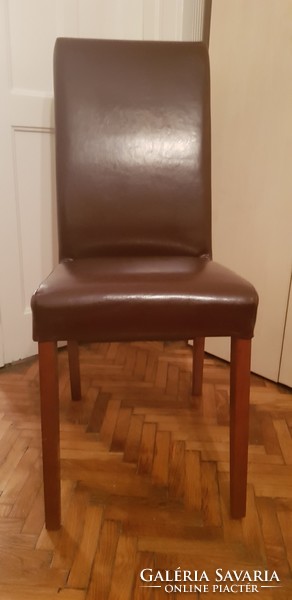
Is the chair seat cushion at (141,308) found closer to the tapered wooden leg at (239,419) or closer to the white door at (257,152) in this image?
the tapered wooden leg at (239,419)

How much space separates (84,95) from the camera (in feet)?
3.37

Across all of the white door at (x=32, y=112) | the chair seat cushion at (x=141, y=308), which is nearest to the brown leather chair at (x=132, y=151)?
the chair seat cushion at (x=141, y=308)

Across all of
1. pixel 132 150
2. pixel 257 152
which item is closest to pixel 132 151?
pixel 132 150

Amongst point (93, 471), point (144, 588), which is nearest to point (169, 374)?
point (93, 471)

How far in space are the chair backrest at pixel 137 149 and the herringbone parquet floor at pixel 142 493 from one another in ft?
1.53

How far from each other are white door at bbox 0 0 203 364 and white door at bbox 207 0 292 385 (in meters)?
0.28

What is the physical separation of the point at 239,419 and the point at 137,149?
2.15 ft

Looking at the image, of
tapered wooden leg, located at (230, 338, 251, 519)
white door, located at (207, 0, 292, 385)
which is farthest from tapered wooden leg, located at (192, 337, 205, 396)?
tapered wooden leg, located at (230, 338, 251, 519)

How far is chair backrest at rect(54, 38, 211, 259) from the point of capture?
1029mm

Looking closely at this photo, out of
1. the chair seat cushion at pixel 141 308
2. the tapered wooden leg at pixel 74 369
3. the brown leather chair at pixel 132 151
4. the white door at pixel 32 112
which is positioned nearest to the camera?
the chair seat cushion at pixel 141 308

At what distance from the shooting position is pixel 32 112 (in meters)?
1.34

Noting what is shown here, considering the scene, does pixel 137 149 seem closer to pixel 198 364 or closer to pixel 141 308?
pixel 141 308

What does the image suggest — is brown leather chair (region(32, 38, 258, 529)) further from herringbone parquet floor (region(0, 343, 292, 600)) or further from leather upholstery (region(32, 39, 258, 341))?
herringbone parquet floor (region(0, 343, 292, 600))

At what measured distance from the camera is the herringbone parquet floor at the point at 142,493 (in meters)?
0.74
